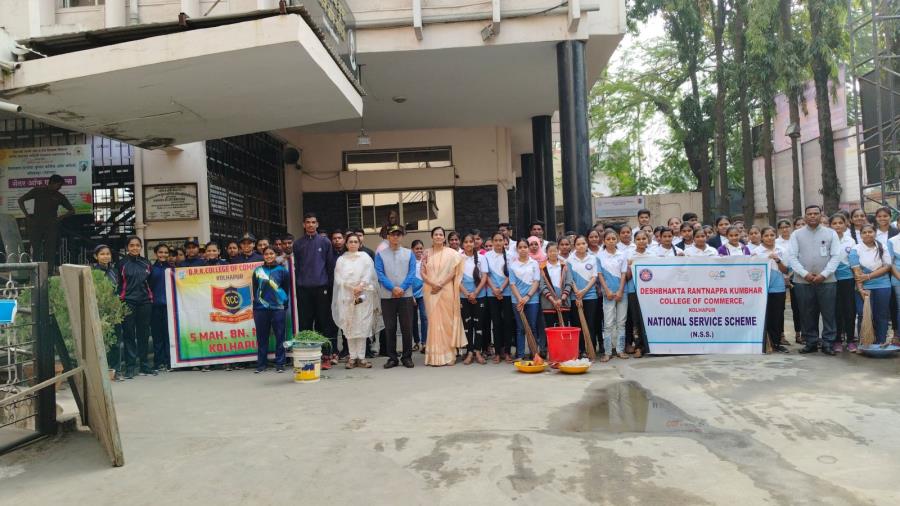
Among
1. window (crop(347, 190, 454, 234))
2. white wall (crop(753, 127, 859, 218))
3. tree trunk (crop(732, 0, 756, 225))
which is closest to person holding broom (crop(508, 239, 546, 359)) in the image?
window (crop(347, 190, 454, 234))

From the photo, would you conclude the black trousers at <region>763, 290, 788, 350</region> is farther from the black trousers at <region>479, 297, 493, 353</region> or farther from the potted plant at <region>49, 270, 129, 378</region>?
the potted plant at <region>49, 270, 129, 378</region>

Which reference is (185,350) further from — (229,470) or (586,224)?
(586,224)

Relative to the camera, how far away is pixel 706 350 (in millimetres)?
7762

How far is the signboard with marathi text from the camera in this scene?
10.2 meters

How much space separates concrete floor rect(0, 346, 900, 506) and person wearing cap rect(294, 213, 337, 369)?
5.44ft

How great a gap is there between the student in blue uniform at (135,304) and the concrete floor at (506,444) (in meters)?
1.15

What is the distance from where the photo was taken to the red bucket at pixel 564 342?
707cm

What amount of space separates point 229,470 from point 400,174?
1265 centimetres

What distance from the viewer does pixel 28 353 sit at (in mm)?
4812

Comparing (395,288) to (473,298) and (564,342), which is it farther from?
(564,342)

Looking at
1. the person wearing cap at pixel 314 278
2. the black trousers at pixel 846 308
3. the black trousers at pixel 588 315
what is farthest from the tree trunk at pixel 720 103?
the person wearing cap at pixel 314 278

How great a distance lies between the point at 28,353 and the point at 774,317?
7556 millimetres

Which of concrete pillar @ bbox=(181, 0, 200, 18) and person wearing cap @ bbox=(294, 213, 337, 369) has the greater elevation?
concrete pillar @ bbox=(181, 0, 200, 18)

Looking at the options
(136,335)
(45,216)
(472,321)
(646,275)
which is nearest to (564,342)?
(472,321)
